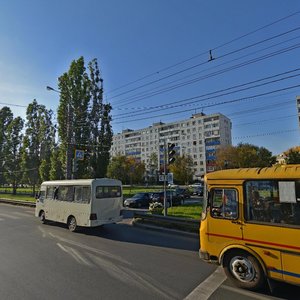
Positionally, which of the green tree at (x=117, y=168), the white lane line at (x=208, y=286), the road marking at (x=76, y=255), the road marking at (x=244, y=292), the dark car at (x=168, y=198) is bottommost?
the road marking at (x=244, y=292)

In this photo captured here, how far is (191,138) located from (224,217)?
114 metres

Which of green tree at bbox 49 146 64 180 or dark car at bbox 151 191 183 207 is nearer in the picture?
dark car at bbox 151 191 183 207

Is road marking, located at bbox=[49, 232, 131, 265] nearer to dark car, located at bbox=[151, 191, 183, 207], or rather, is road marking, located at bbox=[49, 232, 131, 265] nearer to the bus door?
the bus door

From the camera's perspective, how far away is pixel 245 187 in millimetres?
6176

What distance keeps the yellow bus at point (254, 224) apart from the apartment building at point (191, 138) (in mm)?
89450

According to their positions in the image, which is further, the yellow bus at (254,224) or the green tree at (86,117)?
the green tree at (86,117)

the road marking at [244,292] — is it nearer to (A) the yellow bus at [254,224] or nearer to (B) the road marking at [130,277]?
(A) the yellow bus at [254,224]

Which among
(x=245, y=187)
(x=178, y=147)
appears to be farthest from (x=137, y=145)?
(x=245, y=187)

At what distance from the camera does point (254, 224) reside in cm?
595

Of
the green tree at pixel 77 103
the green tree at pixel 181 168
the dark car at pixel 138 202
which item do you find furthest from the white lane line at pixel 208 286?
the green tree at pixel 181 168

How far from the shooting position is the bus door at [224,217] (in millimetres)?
6246

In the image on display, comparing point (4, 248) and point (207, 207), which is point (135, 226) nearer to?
point (4, 248)

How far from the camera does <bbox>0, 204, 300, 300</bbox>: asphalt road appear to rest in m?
5.69

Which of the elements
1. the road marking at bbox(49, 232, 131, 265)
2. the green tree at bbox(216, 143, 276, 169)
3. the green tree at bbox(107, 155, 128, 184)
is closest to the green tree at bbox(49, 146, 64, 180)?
the road marking at bbox(49, 232, 131, 265)
